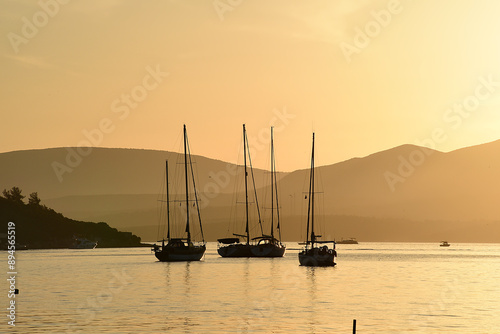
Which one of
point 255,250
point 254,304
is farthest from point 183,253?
point 254,304

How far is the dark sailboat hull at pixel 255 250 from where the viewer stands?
566 feet

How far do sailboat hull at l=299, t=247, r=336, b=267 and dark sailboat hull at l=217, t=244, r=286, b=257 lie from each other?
29.5 metres

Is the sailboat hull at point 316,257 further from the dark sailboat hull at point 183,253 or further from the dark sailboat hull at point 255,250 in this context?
the dark sailboat hull at point 255,250

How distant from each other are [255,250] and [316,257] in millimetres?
37193

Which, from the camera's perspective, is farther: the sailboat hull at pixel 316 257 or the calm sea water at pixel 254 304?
the sailboat hull at pixel 316 257

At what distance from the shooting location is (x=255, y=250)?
580 ft

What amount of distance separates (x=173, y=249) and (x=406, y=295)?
6766 centimetres

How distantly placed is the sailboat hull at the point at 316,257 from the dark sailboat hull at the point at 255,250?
29462 mm

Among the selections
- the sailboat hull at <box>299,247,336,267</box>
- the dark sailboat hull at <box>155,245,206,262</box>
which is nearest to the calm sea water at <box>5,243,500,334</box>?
the sailboat hull at <box>299,247,336,267</box>

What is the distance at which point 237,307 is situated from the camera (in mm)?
74188

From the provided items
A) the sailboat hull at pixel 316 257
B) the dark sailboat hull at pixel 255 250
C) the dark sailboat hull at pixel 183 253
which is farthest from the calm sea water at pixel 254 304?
the dark sailboat hull at pixel 255 250

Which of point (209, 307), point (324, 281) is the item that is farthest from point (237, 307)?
point (324, 281)

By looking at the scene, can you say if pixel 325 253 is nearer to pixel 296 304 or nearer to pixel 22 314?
pixel 296 304

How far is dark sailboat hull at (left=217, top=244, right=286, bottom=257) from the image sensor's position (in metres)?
172
